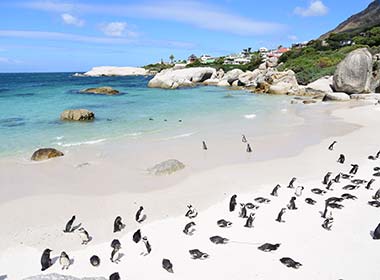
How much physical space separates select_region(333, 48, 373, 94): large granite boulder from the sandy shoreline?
911 inches

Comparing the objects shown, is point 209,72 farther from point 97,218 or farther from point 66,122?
point 97,218

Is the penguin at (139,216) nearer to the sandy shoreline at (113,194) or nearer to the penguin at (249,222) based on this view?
the sandy shoreline at (113,194)

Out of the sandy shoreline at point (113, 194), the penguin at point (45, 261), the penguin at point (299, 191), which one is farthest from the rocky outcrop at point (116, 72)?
the penguin at point (45, 261)

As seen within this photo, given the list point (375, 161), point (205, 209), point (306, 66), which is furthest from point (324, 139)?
point (306, 66)

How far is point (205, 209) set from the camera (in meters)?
11.3

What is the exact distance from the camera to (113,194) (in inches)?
499

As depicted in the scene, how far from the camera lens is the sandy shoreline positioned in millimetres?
9688

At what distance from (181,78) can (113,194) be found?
58.1 meters

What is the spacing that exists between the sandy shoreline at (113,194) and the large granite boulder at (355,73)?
2314 cm

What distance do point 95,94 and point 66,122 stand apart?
80.3 ft

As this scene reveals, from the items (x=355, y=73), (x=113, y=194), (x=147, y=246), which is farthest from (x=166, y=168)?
(x=355, y=73)

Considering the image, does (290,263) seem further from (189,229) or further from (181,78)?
(181,78)

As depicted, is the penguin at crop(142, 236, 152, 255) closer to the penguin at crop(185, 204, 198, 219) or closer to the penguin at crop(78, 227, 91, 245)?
the penguin at crop(78, 227, 91, 245)

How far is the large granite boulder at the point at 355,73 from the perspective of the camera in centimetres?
3856
